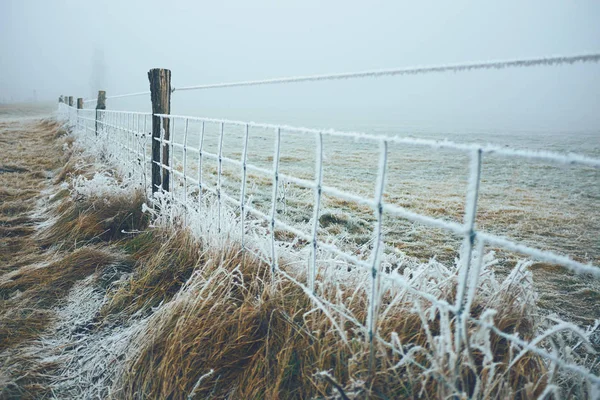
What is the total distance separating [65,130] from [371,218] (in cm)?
1123

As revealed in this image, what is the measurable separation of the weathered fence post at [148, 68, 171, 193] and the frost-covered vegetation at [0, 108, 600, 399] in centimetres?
123

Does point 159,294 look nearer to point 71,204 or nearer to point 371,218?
point 71,204

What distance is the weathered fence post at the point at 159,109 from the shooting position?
3.67 meters

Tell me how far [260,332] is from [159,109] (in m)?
2.81

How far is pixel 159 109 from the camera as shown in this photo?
371cm

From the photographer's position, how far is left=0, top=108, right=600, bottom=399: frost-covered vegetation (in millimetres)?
1199

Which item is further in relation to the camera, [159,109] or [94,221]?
[159,109]

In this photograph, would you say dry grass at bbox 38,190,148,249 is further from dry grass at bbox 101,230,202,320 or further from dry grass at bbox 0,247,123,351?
dry grass at bbox 101,230,202,320

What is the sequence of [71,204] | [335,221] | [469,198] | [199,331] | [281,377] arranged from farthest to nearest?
[335,221] < [71,204] < [199,331] < [281,377] < [469,198]

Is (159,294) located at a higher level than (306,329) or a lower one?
lower

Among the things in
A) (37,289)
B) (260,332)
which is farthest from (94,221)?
(260,332)

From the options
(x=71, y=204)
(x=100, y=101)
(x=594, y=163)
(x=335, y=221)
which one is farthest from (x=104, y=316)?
(x=100, y=101)

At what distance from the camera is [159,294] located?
7.29 ft

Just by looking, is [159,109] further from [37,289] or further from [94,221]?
[37,289]
